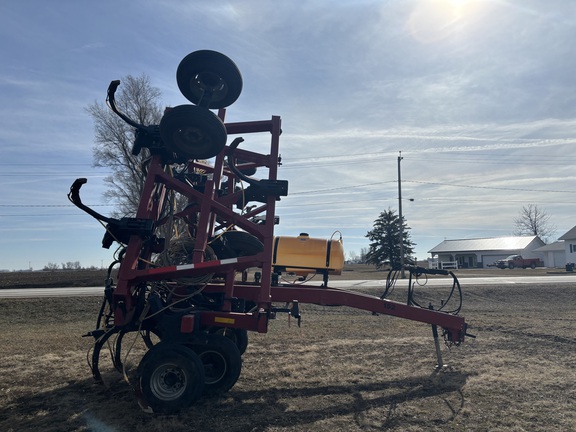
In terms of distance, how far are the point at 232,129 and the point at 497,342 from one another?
20.9 feet

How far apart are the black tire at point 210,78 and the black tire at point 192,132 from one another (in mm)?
582

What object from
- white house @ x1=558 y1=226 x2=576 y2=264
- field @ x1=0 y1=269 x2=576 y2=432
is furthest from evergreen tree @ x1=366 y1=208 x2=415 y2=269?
field @ x1=0 y1=269 x2=576 y2=432

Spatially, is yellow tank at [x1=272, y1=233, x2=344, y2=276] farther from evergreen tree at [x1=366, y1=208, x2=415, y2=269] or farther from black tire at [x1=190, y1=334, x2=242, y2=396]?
evergreen tree at [x1=366, y1=208, x2=415, y2=269]

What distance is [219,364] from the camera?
5.66 metres

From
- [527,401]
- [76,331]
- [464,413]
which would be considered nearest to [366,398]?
[464,413]

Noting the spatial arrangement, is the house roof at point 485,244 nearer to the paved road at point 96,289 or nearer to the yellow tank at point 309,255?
the paved road at point 96,289

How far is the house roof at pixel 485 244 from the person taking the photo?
69.3 meters

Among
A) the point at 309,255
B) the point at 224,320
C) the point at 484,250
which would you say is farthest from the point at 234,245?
the point at 484,250

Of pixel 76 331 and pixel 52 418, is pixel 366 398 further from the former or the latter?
pixel 76 331

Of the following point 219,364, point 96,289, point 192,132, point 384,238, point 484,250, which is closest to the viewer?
point 192,132

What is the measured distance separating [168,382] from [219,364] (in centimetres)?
71

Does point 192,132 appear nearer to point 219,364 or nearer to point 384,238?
point 219,364

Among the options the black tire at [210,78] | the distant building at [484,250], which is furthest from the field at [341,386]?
the distant building at [484,250]

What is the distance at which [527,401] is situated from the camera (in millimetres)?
5180
